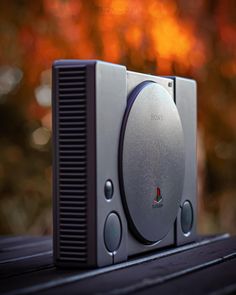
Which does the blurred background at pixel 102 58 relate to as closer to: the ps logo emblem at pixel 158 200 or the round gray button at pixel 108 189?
the ps logo emblem at pixel 158 200

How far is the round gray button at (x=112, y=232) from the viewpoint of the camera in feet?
4.23

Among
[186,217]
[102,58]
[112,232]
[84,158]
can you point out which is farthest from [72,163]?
[102,58]

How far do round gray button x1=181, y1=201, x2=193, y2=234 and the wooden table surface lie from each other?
0.06 meters

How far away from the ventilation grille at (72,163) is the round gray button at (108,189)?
4 centimetres

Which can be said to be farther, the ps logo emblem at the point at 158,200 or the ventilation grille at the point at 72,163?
the ps logo emblem at the point at 158,200

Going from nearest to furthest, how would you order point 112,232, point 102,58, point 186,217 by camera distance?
point 112,232
point 186,217
point 102,58

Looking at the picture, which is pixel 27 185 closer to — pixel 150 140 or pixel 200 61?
pixel 200 61

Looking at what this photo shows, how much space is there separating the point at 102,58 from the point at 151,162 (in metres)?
1.90

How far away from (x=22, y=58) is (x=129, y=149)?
218 centimetres

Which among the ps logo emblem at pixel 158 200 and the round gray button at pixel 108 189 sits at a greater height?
the round gray button at pixel 108 189

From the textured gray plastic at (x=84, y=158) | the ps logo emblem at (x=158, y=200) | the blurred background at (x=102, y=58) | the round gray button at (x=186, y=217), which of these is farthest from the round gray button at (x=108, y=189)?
the blurred background at (x=102, y=58)

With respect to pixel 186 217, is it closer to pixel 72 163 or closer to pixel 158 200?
pixel 158 200

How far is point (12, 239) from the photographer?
5.90ft

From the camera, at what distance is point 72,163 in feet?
4.15
